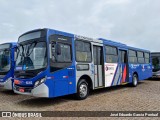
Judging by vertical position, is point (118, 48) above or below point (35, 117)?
above

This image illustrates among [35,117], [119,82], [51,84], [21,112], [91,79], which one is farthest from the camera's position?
[119,82]

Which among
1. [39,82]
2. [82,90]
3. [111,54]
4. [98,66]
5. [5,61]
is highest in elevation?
[111,54]

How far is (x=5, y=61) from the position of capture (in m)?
11.0

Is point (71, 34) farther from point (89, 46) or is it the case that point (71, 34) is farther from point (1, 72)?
point (1, 72)

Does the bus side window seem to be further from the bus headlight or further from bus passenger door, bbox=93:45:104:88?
the bus headlight

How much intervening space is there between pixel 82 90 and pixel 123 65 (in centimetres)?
466

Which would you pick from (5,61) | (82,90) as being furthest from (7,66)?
(82,90)

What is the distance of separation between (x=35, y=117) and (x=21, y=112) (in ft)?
2.68

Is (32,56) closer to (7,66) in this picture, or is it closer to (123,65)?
(7,66)

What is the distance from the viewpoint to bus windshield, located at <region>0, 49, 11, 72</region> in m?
10.9

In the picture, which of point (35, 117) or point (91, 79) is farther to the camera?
point (91, 79)

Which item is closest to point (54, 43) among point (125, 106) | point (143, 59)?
point (125, 106)

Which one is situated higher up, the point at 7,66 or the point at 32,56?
the point at 32,56

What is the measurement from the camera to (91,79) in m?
9.66
